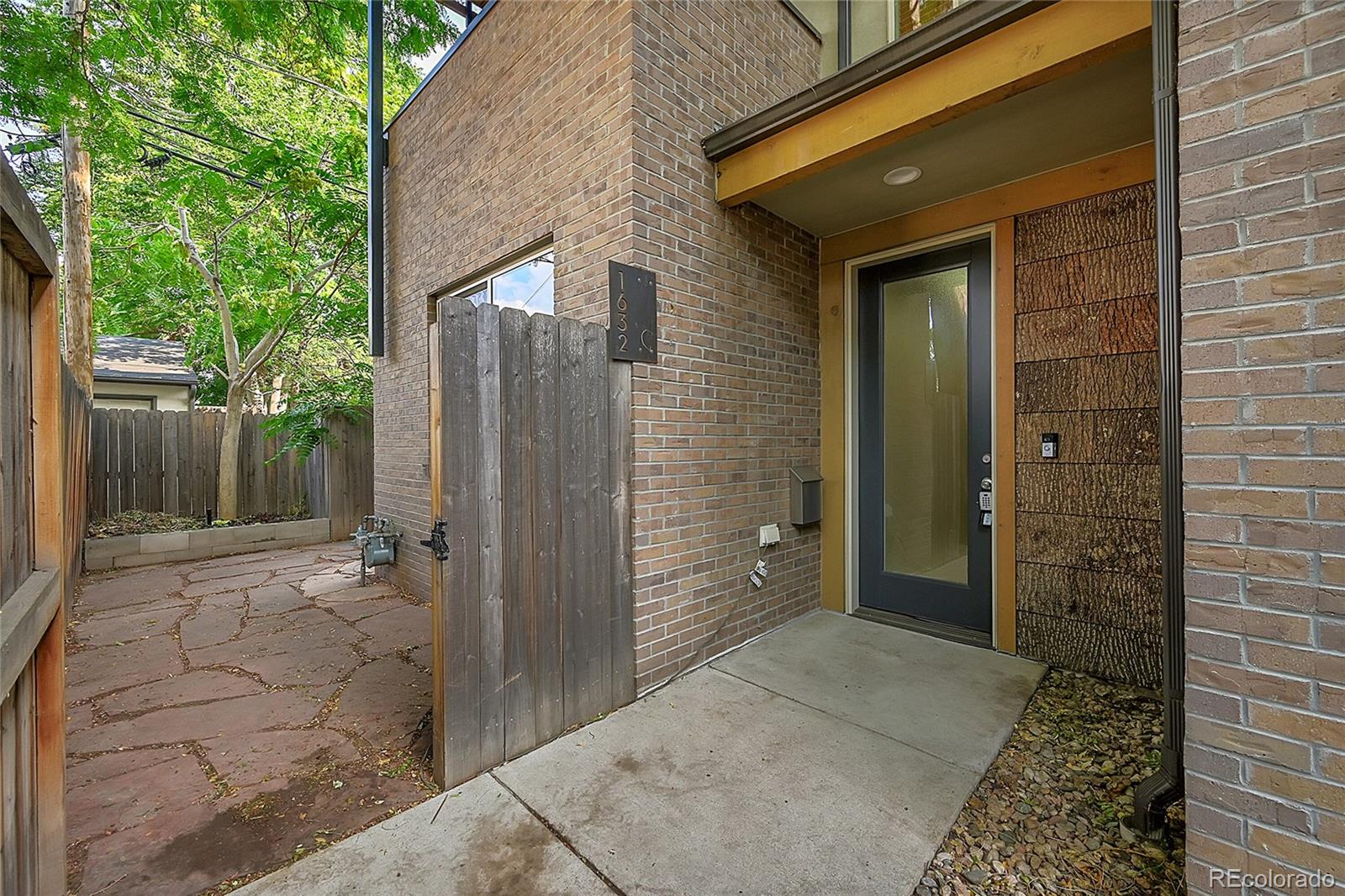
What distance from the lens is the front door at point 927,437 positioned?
353 centimetres

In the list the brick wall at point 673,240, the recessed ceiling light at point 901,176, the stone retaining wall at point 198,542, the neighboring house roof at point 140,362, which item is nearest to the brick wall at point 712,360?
the brick wall at point 673,240

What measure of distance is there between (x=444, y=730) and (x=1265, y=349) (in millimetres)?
2813

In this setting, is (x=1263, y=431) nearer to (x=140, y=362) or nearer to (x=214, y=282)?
(x=214, y=282)

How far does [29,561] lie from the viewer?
57.1 inches

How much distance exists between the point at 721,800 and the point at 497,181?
397cm

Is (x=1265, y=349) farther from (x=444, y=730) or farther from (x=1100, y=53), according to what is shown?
(x=444, y=730)

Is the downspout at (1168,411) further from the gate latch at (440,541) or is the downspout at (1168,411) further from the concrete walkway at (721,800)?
the gate latch at (440,541)

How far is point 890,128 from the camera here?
2574mm

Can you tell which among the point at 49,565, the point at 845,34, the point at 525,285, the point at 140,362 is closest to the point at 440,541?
the point at 49,565

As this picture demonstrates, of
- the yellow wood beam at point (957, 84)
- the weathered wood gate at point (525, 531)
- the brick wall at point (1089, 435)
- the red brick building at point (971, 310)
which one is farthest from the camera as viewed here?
the brick wall at point (1089, 435)

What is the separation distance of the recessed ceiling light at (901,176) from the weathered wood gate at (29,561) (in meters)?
3.48

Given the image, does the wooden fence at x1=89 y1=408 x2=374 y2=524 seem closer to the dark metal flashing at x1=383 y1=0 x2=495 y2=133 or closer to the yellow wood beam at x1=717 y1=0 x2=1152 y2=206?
the dark metal flashing at x1=383 y1=0 x2=495 y2=133

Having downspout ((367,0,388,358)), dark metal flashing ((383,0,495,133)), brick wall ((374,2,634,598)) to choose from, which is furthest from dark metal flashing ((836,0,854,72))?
downspout ((367,0,388,358))

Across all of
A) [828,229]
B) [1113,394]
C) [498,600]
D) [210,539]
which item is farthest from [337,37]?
[1113,394]
